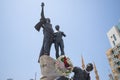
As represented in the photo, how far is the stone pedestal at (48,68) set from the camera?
5.96 metres

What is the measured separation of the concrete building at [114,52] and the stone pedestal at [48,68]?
139 feet

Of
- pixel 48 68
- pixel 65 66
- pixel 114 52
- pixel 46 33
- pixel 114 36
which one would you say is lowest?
pixel 65 66

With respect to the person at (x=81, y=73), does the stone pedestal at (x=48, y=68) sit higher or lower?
higher

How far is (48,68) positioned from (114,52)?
4548 cm

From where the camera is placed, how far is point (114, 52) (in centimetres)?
4828

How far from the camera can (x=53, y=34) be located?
748 centimetres

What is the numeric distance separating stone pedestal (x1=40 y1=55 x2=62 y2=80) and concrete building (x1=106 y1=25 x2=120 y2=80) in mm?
42491

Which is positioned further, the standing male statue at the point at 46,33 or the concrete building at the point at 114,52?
the concrete building at the point at 114,52

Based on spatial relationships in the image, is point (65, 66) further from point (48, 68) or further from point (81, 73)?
point (48, 68)

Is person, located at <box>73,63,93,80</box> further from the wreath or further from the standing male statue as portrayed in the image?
the standing male statue

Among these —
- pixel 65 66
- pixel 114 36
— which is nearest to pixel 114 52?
pixel 114 36

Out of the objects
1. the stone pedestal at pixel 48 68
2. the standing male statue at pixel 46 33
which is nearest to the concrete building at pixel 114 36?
the standing male statue at pixel 46 33

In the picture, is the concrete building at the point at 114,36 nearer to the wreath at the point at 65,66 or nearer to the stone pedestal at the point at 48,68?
the stone pedestal at the point at 48,68

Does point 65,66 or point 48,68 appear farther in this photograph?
point 48,68
